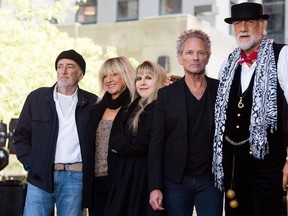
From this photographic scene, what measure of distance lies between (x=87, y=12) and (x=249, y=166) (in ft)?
66.6

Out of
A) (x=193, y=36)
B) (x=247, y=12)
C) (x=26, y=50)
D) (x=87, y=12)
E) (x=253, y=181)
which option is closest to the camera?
(x=253, y=181)

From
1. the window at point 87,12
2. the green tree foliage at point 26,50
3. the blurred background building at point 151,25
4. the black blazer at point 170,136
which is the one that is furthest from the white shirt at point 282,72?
the window at point 87,12

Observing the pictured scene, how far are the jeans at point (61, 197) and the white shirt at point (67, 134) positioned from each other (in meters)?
0.14

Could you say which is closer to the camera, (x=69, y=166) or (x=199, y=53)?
(x=199, y=53)

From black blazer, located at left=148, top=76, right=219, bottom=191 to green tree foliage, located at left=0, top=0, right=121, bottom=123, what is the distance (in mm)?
9329

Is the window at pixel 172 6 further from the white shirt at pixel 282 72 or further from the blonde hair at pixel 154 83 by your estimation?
the white shirt at pixel 282 72

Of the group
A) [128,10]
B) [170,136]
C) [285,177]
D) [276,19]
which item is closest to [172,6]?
[128,10]

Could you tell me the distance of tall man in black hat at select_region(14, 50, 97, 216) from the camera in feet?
20.0

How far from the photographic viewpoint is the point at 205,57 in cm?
542

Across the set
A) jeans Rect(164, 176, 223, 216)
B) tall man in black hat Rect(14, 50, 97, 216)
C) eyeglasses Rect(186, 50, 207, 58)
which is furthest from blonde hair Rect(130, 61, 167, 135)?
jeans Rect(164, 176, 223, 216)

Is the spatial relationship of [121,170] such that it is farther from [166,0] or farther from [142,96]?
[166,0]

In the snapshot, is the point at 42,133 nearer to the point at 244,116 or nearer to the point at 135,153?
the point at 135,153

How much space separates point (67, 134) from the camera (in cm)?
619

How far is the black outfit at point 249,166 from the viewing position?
500 cm
